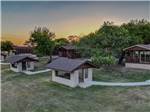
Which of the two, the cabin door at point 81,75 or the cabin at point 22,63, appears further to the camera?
the cabin at point 22,63

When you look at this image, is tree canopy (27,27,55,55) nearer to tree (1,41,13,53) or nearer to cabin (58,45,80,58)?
cabin (58,45,80,58)

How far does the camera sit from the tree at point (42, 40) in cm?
3806

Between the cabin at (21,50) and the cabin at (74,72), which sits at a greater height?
the cabin at (21,50)

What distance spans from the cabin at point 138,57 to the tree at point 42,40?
13825 millimetres

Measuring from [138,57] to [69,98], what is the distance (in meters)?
15.2

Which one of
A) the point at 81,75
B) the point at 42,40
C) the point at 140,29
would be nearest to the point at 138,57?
the point at 81,75

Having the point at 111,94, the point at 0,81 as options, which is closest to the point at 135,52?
the point at 111,94

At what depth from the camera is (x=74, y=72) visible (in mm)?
21312

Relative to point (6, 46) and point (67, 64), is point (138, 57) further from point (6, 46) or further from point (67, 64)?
point (6, 46)

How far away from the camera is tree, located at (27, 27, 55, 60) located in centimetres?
3806

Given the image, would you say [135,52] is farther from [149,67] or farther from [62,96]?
[62,96]

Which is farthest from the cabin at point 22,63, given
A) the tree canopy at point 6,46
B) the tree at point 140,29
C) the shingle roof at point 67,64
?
the tree canopy at point 6,46

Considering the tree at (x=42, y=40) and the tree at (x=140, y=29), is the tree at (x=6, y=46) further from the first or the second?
the tree at (x=140, y=29)

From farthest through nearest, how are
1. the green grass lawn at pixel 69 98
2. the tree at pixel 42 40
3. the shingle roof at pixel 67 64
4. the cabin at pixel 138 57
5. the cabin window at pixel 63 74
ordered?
the tree at pixel 42 40
the cabin at pixel 138 57
the cabin window at pixel 63 74
the shingle roof at pixel 67 64
the green grass lawn at pixel 69 98
